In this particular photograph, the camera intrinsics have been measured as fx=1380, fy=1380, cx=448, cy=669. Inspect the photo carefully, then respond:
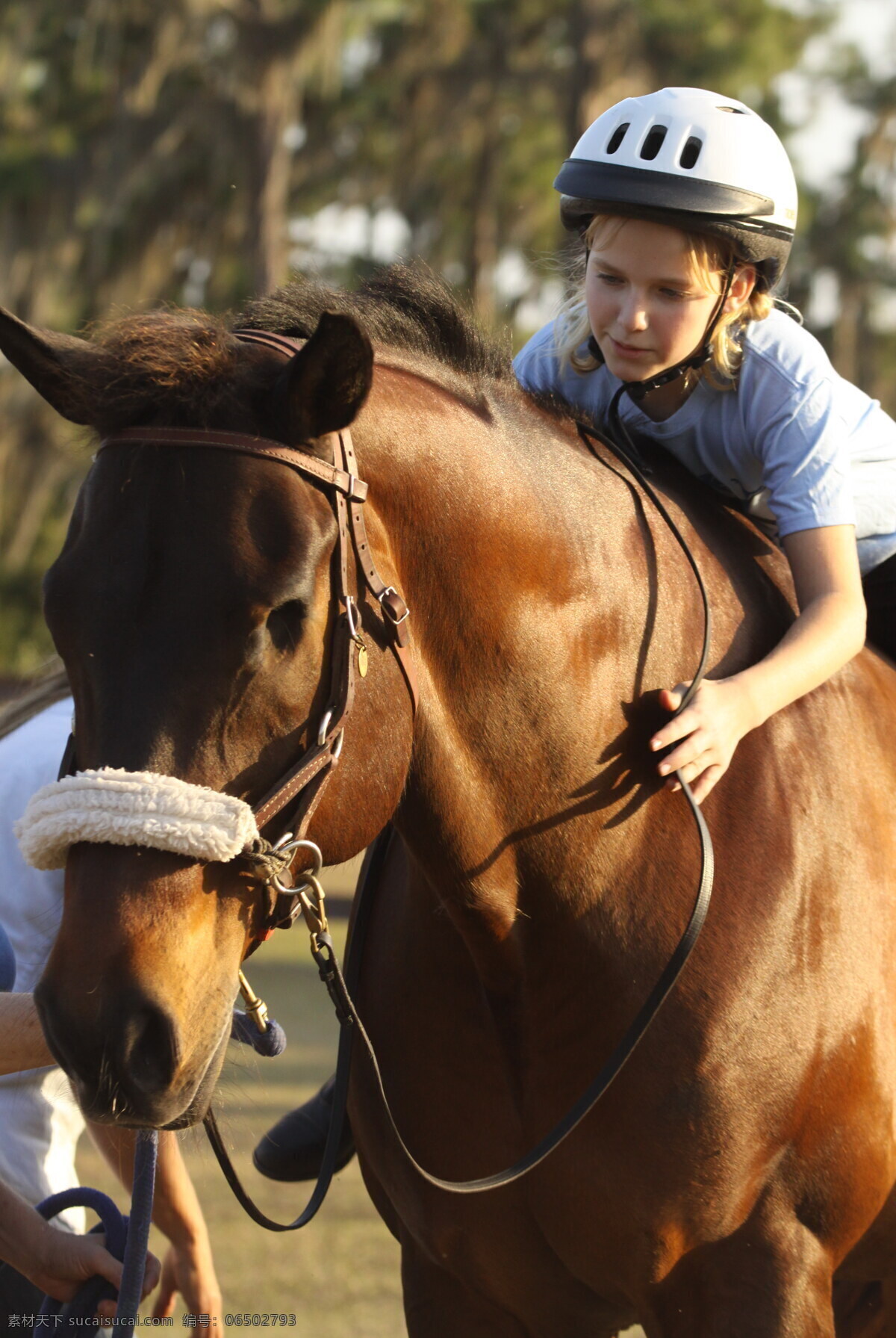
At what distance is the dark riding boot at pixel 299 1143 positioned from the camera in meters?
3.10

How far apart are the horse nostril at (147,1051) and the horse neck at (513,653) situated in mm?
542

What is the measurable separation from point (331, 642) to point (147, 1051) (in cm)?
52

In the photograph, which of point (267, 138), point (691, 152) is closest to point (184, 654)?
point (691, 152)

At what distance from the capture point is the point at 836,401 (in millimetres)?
2406

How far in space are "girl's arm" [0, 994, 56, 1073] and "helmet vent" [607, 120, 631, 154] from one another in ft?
5.98

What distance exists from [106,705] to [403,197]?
20.8m

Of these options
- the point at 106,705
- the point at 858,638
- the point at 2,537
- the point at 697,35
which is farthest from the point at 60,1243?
the point at 2,537

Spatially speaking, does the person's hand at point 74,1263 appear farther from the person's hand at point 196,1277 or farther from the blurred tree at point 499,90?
the blurred tree at point 499,90

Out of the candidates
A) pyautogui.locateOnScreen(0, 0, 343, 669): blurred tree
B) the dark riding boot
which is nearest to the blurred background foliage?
pyautogui.locateOnScreen(0, 0, 343, 669): blurred tree

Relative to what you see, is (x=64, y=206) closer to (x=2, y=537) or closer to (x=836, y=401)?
(x=2, y=537)

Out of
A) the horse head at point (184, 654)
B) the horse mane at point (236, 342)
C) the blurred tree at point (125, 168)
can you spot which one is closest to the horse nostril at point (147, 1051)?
the horse head at point (184, 654)

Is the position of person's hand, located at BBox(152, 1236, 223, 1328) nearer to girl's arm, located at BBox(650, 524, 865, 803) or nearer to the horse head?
the horse head

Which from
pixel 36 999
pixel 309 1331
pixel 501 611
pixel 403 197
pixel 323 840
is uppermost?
pixel 403 197

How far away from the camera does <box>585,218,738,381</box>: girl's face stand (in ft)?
7.72
